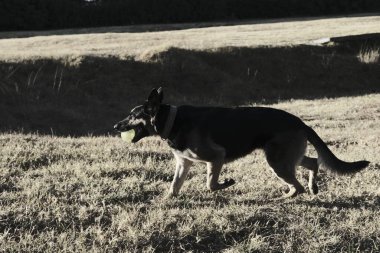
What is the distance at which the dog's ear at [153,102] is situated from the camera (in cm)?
549

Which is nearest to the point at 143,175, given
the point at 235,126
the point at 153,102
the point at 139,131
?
the point at 139,131

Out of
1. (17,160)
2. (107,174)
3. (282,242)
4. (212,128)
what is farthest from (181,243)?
(17,160)

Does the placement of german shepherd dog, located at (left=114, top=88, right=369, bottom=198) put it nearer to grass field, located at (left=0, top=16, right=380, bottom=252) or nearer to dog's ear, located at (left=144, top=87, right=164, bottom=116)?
dog's ear, located at (left=144, top=87, right=164, bottom=116)

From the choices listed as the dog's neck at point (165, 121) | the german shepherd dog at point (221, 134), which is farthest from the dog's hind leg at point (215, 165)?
the dog's neck at point (165, 121)

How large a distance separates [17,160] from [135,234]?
307 centimetres

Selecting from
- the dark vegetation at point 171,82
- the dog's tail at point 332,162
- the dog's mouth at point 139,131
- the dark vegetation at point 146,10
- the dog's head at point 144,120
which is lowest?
the dark vegetation at point 171,82

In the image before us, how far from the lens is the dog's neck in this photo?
557cm

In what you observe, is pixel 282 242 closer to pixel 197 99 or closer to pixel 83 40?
pixel 197 99

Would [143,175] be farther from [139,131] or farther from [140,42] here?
[140,42]

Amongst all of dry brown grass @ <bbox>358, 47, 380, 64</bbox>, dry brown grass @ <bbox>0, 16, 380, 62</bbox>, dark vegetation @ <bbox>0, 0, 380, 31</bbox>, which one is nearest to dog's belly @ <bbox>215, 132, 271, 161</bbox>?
dry brown grass @ <bbox>0, 16, 380, 62</bbox>

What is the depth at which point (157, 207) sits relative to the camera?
17.6 feet

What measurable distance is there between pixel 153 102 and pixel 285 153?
56.9 inches

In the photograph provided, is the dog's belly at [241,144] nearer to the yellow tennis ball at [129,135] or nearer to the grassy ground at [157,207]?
the grassy ground at [157,207]

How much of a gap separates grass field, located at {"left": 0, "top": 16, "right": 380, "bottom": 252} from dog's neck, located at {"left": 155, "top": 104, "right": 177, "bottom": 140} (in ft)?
2.30
